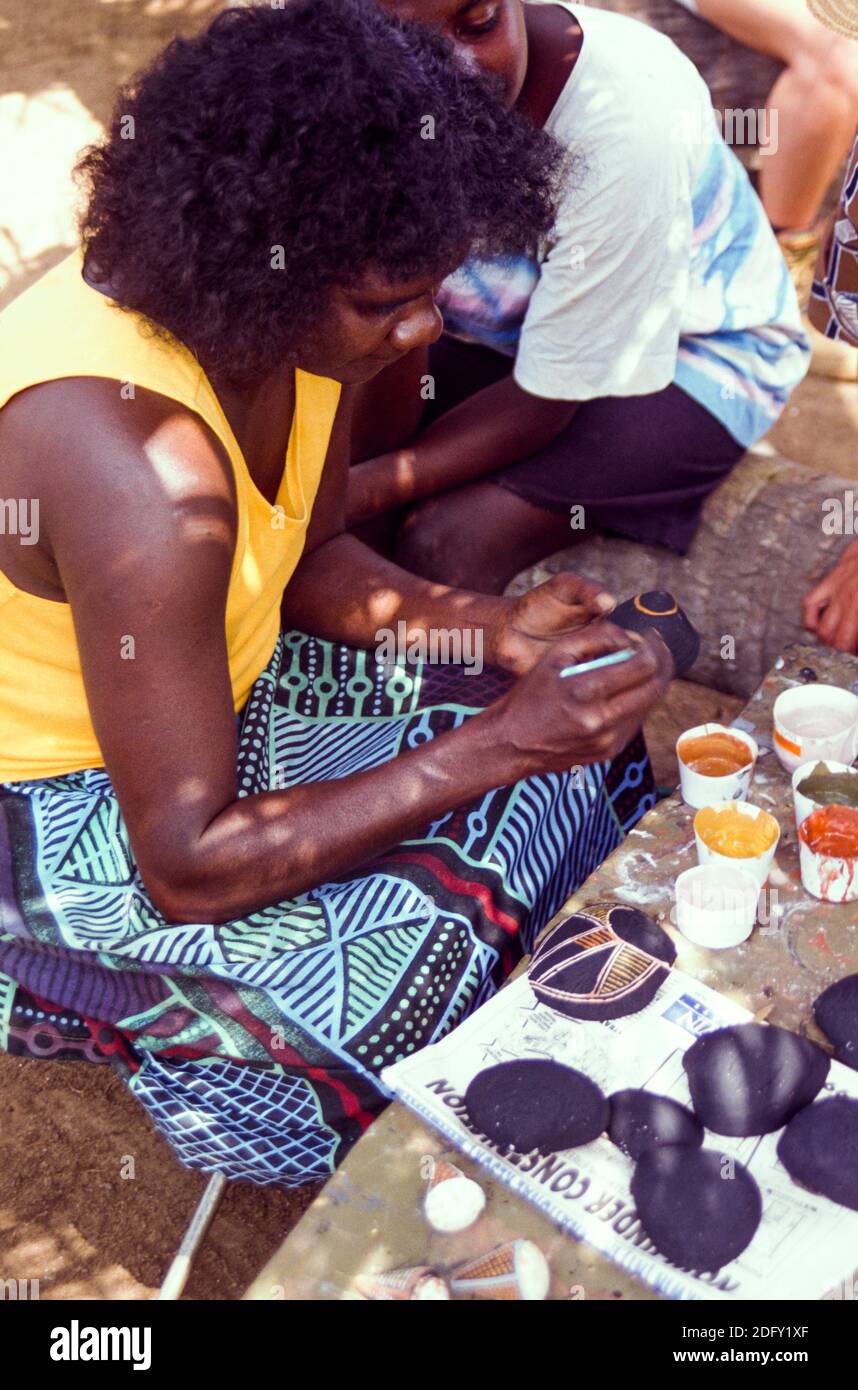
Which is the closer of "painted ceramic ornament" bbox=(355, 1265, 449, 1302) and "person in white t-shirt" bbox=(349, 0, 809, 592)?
"painted ceramic ornament" bbox=(355, 1265, 449, 1302)

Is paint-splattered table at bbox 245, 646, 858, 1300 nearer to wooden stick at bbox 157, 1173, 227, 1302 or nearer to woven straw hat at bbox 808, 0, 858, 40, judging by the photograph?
wooden stick at bbox 157, 1173, 227, 1302

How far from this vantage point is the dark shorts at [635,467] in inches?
112

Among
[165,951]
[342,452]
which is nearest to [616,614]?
[342,452]

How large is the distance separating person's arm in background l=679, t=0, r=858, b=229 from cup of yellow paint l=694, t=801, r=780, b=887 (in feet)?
10.8

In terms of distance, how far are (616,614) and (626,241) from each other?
2.80 feet

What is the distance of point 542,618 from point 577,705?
454 mm

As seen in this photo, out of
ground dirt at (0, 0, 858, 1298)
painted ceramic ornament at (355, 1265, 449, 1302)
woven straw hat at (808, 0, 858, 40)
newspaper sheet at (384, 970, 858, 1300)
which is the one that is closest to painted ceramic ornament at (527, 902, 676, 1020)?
newspaper sheet at (384, 970, 858, 1300)

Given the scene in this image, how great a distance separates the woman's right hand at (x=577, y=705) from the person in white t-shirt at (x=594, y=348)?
0.92m

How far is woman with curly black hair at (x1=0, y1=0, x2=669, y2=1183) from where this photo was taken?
5.24ft

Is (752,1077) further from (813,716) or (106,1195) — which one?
(106,1195)

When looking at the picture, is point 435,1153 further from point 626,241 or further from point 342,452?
point 626,241

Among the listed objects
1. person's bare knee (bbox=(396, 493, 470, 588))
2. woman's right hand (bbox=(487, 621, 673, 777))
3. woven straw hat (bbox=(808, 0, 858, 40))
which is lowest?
person's bare knee (bbox=(396, 493, 470, 588))

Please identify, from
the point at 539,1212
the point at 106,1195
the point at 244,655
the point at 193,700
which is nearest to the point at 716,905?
the point at 539,1212

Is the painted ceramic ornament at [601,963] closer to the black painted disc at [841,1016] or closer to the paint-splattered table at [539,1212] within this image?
the paint-splattered table at [539,1212]
